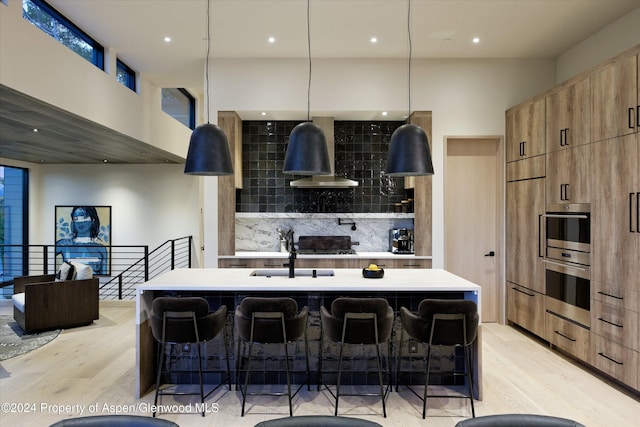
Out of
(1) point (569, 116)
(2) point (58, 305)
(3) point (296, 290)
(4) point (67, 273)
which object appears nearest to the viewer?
(3) point (296, 290)

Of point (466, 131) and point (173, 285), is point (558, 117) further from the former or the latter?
point (173, 285)

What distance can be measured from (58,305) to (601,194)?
245 inches

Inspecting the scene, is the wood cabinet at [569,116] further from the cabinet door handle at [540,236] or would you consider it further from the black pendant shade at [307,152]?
the black pendant shade at [307,152]

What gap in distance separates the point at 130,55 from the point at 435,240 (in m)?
4.70

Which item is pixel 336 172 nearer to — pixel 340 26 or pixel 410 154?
pixel 340 26

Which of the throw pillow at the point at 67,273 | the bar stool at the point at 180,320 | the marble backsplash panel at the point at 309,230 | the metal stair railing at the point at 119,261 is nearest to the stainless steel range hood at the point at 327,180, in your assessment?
the marble backsplash panel at the point at 309,230

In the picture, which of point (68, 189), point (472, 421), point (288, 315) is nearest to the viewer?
point (472, 421)

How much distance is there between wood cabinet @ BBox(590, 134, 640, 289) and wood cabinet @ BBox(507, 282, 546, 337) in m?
1.01

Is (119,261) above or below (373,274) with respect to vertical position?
below

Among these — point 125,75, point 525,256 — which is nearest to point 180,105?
point 125,75

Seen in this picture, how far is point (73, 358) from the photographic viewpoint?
4.09 metres

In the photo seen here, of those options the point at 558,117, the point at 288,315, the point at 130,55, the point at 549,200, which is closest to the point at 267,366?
the point at 288,315

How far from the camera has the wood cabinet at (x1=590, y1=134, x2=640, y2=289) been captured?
3188mm

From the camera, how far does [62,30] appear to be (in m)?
4.20
